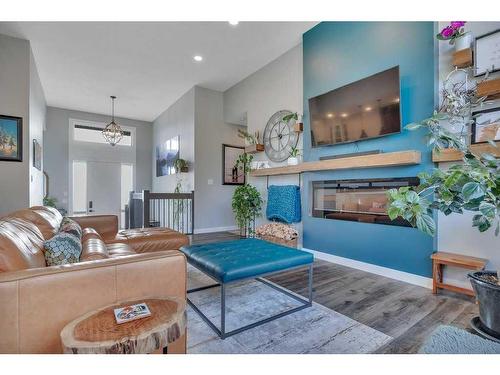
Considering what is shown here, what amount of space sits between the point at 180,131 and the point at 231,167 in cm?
160

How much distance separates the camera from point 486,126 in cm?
223

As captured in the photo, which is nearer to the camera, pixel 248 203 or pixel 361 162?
pixel 361 162

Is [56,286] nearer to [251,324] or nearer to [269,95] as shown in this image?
→ [251,324]

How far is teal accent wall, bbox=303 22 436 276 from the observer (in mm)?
2652

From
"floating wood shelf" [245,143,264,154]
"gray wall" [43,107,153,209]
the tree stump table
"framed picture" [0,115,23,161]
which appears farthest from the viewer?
"gray wall" [43,107,153,209]

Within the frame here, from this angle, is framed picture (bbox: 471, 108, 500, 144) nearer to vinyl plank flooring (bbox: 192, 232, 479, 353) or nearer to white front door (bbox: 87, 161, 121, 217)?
vinyl plank flooring (bbox: 192, 232, 479, 353)

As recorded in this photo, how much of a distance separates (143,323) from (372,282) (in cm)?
248

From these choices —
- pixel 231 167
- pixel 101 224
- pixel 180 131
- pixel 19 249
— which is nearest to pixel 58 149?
pixel 180 131

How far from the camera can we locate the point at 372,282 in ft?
8.91

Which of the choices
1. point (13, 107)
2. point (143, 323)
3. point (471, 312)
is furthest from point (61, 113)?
point (471, 312)

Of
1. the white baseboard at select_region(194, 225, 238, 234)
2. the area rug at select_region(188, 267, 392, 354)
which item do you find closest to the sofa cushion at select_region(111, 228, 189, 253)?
the area rug at select_region(188, 267, 392, 354)

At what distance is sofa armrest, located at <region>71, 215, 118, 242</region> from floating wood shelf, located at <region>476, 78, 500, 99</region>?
3909 millimetres
